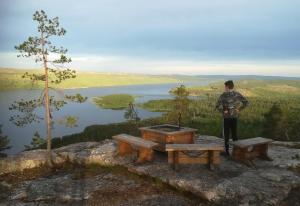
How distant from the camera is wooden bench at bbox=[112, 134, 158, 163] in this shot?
1260 cm

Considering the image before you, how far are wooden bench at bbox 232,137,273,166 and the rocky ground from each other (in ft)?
1.37

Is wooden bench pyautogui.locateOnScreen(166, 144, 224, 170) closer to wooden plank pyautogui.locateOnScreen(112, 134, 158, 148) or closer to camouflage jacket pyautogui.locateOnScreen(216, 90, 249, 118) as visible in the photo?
wooden plank pyautogui.locateOnScreen(112, 134, 158, 148)

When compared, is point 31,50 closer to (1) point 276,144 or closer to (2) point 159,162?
(2) point 159,162

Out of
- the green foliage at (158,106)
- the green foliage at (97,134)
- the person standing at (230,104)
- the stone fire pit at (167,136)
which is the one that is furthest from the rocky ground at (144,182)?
the green foliage at (158,106)

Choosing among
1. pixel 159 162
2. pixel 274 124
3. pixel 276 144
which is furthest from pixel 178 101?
pixel 159 162

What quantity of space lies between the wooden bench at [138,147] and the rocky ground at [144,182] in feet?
1.20

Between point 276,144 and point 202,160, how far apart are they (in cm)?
720

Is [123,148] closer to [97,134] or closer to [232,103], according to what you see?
[232,103]

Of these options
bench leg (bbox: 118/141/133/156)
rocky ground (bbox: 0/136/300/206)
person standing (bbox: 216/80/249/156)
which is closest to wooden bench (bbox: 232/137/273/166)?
rocky ground (bbox: 0/136/300/206)

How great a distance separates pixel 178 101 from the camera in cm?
6962

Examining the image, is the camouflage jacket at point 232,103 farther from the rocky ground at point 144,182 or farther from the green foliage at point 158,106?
the green foliage at point 158,106

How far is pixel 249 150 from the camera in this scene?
13172mm

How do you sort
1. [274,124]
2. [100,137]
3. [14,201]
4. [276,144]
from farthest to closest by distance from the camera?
[100,137]
[274,124]
[276,144]
[14,201]

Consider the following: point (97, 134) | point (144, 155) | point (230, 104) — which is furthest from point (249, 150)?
point (97, 134)
